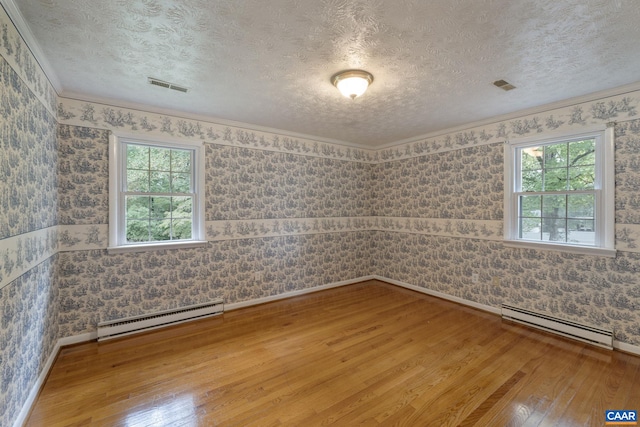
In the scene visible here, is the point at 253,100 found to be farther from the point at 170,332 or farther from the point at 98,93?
the point at 170,332

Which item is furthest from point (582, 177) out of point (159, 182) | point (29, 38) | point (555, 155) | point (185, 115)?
point (29, 38)

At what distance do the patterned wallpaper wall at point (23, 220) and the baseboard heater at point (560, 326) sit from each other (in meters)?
4.57

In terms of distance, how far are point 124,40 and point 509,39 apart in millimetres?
2688

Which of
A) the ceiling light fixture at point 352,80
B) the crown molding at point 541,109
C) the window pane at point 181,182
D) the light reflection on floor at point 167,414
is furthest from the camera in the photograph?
the window pane at point 181,182

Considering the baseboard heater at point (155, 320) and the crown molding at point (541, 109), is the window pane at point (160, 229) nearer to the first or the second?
the baseboard heater at point (155, 320)

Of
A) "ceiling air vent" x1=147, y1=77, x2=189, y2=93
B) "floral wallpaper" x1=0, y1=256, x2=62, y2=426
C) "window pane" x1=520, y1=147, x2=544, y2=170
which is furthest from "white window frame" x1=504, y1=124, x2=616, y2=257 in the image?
"floral wallpaper" x1=0, y1=256, x2=62, y2=426

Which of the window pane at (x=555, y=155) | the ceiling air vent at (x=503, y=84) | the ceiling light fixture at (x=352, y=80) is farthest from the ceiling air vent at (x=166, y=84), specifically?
the window pane at (x=555, y=155)

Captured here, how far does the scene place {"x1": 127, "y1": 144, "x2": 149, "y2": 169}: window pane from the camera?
3.24 metres

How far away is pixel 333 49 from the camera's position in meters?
2.05

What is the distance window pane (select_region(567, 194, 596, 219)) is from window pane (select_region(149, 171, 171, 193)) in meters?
4.72

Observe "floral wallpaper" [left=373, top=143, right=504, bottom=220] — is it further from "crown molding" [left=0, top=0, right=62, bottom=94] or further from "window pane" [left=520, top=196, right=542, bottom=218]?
"crown molding" [left=0, top=0, right=62, bottom=94]

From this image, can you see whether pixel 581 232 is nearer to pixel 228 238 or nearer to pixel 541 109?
pixel 541 109

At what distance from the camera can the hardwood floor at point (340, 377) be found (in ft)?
6.22

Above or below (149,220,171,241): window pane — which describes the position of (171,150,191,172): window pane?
above
